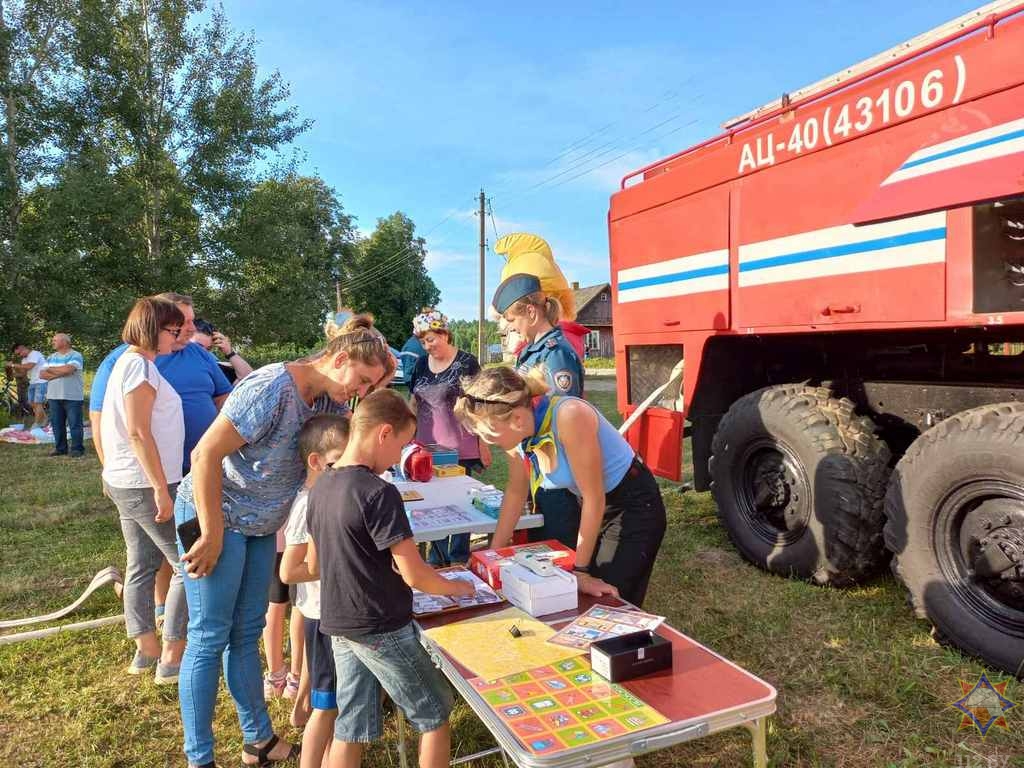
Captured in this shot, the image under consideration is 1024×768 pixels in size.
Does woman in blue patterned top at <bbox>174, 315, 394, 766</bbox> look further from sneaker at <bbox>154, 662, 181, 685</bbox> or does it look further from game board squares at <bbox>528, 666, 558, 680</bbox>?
game board squares at <bbox>528, 666, 558, 680</bbox>

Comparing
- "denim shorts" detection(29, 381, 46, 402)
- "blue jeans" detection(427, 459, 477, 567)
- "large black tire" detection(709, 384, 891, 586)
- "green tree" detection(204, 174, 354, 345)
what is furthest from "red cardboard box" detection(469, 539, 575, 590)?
"green tree" detection(204, 174, 354, 345)

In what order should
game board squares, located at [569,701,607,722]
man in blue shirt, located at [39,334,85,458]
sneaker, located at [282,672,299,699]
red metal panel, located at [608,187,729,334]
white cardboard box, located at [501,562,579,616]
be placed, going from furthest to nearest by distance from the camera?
man in blue shirt, located at [39,334,85,458] → red metal panel, located at [608,187,729,334] → sneaker, located at [282,672,299,699] → white cardboard box, located at [501,562,579,616] → game board squares, located at [569,701,607,722]

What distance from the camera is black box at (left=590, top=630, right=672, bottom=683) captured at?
1.63 m

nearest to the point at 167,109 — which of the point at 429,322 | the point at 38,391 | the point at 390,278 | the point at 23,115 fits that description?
the point at 23,115

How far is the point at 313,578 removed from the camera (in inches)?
87.1

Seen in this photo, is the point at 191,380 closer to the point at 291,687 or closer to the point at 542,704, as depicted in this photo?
the point at 291,687

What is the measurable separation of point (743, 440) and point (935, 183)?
1893 millimetres

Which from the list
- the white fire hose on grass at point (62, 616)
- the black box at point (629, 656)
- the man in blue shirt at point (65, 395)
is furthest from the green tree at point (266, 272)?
the black box at point (629, 656)

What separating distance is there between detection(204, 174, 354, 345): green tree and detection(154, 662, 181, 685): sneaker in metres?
15.0

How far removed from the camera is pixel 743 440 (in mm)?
4191

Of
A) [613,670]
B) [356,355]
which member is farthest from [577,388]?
[613,670]

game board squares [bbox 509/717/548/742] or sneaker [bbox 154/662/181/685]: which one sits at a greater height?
game board squares [bbox 509/717/548/742]

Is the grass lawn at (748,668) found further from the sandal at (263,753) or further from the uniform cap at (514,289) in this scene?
the uniform cap at (514,289)

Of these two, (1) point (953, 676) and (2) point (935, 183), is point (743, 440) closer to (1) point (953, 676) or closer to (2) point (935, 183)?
(1) point (953, 676)
